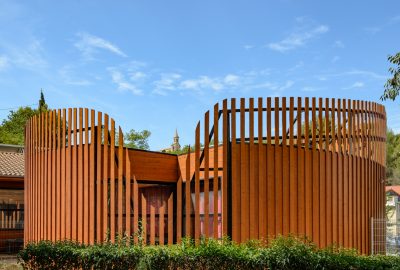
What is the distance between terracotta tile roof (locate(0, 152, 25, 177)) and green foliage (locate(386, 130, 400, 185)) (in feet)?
107

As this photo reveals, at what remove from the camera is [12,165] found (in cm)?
1933

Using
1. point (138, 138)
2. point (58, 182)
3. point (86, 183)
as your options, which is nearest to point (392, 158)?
point (138, 138)

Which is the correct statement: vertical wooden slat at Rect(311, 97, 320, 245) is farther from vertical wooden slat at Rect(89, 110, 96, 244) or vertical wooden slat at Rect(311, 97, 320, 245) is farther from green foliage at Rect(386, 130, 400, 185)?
green foliage at Rect(386, 130, 400, 185)

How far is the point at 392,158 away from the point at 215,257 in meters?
42.2

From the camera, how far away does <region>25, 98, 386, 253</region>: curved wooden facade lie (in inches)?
362

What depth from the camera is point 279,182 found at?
9.46m

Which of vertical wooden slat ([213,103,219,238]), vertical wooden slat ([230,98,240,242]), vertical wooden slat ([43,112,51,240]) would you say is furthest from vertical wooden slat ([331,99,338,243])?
vertical wooden slat ([43,112,51,240])

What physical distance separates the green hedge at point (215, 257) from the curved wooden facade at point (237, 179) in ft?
2.21

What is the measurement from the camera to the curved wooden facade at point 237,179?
30.1 ft

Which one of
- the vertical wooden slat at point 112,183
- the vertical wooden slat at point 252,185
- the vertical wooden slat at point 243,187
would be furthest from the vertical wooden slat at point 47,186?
the vertical wooden slat at point 252,185

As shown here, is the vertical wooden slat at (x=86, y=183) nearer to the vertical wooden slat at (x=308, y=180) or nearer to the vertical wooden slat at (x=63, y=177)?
the vertical wooden slat at (x=63, y=177)

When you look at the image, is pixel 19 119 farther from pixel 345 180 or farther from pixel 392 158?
pixel 345 180

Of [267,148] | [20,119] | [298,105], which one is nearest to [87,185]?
[267,148]

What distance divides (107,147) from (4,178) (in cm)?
908
